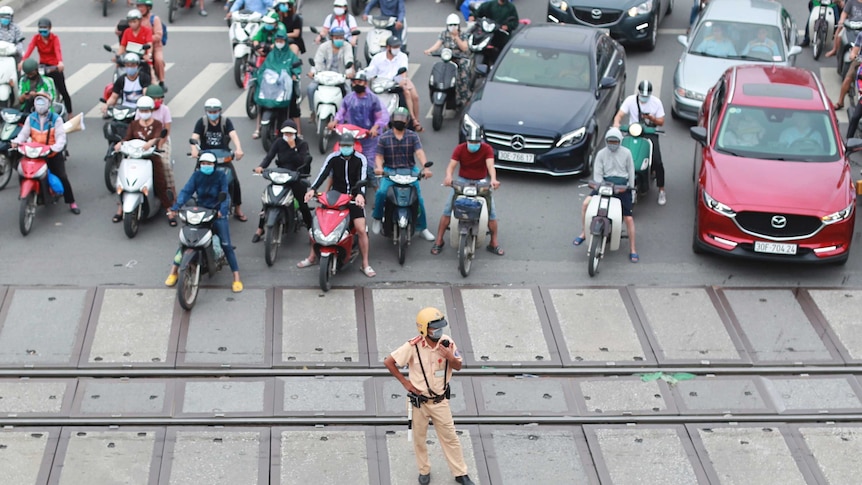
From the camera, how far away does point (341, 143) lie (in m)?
15.5

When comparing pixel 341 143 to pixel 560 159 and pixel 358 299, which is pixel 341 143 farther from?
pixel 560 159

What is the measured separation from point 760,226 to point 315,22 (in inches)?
526

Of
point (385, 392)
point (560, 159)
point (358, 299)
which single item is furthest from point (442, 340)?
point (560, 159)

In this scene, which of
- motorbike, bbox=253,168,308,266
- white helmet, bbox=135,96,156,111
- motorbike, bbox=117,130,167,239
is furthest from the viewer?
white helmet, bbox=135,96,156,111

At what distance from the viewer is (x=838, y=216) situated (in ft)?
50.8

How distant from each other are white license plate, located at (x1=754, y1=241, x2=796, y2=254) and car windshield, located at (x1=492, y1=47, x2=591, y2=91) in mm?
4625

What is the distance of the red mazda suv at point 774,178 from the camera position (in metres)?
15.5

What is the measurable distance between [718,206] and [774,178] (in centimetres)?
79

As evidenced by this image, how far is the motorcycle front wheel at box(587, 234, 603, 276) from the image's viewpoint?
51.1ft

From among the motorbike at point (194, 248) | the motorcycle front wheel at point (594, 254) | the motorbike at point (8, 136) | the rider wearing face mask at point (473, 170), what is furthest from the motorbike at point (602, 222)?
the motorbike at point (8, 136)

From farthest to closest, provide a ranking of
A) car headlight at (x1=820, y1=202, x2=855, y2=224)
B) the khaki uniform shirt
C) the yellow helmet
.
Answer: car headlight at (x1=820, y1=202, x2=855, y2=224) < the khaki uniform shirt < the yellow helmet

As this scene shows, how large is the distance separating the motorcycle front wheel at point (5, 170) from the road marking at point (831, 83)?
41.9 ft

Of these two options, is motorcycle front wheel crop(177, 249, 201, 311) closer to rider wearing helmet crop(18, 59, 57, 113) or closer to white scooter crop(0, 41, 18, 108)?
rider wearing helmet crop(18, 59, 57, 113)

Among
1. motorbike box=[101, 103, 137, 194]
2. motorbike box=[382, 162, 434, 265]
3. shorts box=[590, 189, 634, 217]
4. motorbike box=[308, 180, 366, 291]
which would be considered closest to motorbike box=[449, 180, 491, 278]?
motorbike box=[382, 162, 434, 265]
